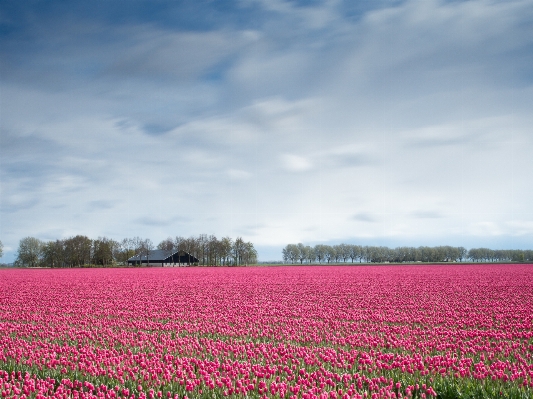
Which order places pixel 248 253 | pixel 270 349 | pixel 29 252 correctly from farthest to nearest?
pixel 29 252, pixel 248 253, pixel 270 349

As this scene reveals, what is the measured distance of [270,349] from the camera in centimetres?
1030

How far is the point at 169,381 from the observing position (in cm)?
776

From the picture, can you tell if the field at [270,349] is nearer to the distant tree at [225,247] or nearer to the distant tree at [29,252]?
the distant tree at [225,247]

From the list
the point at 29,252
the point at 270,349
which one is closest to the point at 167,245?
the point at 29,252

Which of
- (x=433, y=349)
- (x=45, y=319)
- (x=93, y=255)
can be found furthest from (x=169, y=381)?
(x=93, y=255)

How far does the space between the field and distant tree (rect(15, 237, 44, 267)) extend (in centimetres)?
14469

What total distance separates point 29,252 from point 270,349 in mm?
164224

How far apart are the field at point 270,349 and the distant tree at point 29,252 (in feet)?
475

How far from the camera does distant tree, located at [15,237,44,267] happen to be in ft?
482

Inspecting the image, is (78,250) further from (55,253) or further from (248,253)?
(248,253)

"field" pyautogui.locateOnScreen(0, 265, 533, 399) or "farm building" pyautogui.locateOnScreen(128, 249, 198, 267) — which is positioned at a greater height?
"field" pyautogui.locateOnScreen(0, 265, 533, 399)

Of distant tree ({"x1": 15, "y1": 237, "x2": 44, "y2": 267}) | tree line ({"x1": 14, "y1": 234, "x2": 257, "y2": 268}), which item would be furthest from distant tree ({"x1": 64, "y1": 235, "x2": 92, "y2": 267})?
distant tree ({"x1": 15, "y1": 237, "x2": 44, "y2": 267})

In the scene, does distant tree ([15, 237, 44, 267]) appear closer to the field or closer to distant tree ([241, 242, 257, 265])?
distant tree ([241, 242, 257, 265])

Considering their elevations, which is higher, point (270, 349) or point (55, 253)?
point (55, 253)
